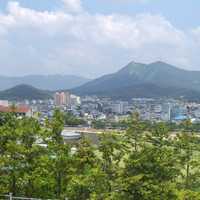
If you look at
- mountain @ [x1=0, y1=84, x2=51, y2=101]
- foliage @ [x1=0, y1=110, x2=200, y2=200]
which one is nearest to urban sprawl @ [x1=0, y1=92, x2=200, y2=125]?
mountain @ [x1=0, y1=84, x2=51, y2=101]

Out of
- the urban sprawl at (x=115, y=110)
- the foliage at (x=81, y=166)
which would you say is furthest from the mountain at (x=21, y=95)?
the foliage at (x=81, y=166)

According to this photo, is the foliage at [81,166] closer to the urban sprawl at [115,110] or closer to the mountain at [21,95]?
the urban sprawl at [115,110]

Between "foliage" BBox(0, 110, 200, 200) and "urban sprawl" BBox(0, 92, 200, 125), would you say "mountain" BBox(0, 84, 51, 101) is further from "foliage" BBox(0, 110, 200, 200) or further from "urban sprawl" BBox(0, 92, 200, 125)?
"foliage" BBox(0, 110, 200, 200)

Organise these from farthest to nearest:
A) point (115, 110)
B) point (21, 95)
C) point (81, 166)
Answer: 1. point (21, 95)
2. point (115, 110)
3. point (81, 166)

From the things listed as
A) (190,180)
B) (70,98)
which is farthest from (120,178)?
(70,98)

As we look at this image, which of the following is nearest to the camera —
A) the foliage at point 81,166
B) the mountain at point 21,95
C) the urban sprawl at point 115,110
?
the foliage at point 81,166

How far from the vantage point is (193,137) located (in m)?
18.3

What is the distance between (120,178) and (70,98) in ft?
541

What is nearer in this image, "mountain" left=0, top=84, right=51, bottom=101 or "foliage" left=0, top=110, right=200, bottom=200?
"foliage" left=0, top=110, right=200, bottom=200

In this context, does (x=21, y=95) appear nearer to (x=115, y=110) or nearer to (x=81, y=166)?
(x=115, y=110)

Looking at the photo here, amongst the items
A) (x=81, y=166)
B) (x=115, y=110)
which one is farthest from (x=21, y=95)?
(x=81, y=166)

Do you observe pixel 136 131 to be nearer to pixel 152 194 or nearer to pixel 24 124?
pixel 24 124

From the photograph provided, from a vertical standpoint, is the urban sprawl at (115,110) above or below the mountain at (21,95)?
below

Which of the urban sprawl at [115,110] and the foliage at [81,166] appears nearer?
the foliage at [81,166]
